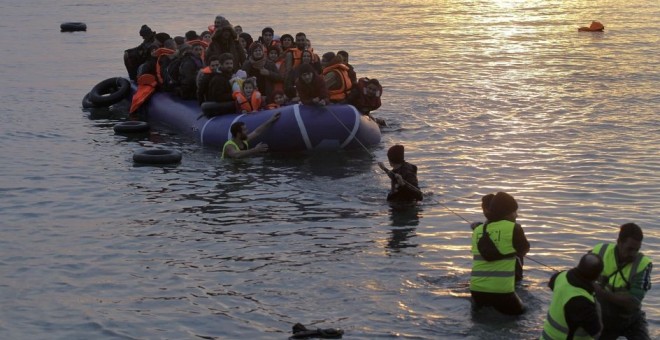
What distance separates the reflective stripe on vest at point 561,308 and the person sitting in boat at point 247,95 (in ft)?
41.3

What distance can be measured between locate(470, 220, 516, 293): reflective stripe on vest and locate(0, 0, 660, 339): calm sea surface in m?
0.52

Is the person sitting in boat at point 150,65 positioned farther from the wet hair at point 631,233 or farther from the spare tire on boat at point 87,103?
the wet hair at point 631,233

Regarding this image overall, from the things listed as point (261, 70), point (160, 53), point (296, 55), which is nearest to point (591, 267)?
point (261, 70)

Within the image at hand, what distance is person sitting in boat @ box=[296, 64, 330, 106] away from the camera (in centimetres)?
1991

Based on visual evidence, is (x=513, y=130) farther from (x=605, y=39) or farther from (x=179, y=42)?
(x=605, y=39)

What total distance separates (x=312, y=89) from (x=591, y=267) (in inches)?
477

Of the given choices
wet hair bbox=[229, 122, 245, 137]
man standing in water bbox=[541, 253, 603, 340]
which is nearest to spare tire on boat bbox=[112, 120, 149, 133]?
wet hair bbox=[229, 122, 245, 137]

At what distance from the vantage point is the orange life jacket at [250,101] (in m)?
20.7

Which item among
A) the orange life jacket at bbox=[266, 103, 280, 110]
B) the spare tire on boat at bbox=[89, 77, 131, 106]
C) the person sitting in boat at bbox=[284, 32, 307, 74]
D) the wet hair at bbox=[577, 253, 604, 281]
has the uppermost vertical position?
the person sitting in boat at bbox=[284, 32, 307, 74]

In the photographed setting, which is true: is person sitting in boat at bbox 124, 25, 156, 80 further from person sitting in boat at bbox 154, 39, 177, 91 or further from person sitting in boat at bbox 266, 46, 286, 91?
person sitting in boat at bbox 266, 46, 286, 91

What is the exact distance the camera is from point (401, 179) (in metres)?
15.4

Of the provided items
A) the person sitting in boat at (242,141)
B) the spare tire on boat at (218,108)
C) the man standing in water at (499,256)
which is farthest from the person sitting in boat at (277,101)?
the man standing in water at (499,256)

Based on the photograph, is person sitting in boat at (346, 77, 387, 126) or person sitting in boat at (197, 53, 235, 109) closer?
person sitting in boat at (197, 53, 235, 109)

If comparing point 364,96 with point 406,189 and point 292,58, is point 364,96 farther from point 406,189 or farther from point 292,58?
point 406,189
